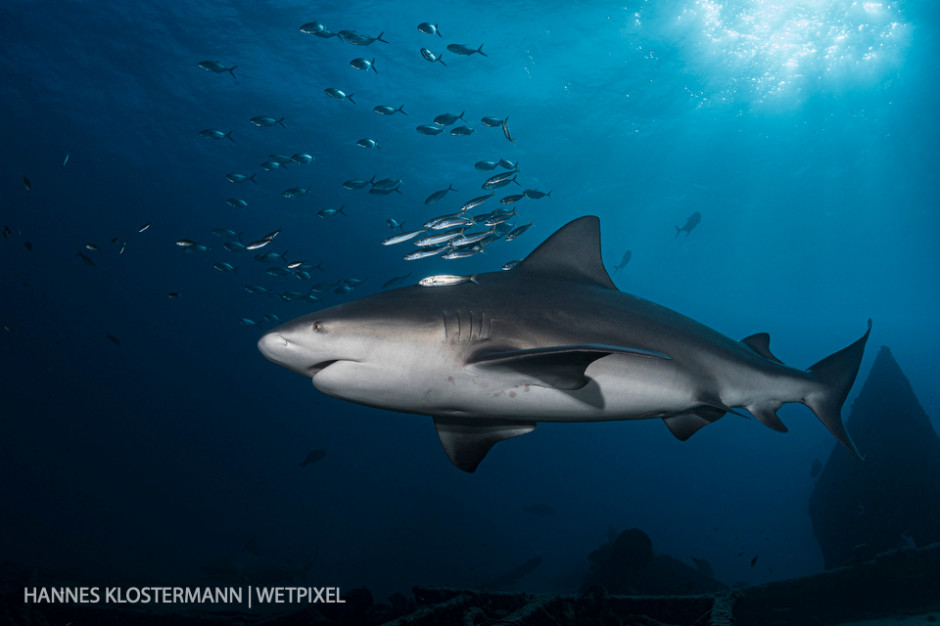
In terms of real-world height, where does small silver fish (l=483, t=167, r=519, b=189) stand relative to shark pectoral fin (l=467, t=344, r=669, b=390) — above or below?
above

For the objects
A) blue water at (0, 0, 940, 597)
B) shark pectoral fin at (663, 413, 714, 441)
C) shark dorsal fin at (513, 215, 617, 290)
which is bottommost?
shark pectoral fin at (663, 413, 714, 441)

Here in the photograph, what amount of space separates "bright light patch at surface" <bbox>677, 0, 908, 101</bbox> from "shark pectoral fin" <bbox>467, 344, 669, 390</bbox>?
26.0 m

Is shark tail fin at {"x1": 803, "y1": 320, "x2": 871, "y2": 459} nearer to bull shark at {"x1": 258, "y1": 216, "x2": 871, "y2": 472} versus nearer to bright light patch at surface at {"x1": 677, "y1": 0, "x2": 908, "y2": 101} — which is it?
bull shark at {"x1": 258, "y1": 216, "x2": 871, "y2": 472}

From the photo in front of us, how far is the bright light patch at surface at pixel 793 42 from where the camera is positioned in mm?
22156

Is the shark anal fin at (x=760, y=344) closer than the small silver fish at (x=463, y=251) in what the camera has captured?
Yes

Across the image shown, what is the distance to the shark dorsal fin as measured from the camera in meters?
3.33

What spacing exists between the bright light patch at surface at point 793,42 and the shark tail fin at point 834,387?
23.9 m

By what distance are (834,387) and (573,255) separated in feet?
9.07

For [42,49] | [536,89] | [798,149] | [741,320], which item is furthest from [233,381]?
[741,320]

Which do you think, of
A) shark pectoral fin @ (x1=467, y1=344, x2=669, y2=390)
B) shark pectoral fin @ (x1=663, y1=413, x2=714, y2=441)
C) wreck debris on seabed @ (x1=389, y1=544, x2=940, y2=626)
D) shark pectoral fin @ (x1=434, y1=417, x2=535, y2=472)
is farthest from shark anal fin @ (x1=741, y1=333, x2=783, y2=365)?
wreck debris on seabed @ (x1=389, y1=544, x2=940, y2=626)

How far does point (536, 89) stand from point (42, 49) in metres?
24.1

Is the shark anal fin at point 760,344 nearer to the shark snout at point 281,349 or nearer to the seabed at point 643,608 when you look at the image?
the seabed at point 643,608

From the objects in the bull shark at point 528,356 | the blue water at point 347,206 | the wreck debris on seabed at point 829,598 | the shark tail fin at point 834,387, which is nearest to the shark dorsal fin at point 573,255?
the bull shark at point 528,356

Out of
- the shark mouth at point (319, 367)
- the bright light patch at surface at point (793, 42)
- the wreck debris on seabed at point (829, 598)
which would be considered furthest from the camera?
the bright light patch at surface at point (793, 42)
